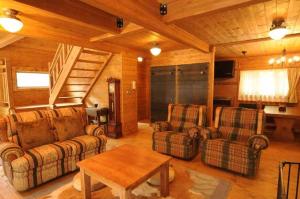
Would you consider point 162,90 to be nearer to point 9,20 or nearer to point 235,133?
point 235,133

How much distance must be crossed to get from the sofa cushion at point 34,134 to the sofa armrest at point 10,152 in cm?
19

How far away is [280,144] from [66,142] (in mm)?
4533

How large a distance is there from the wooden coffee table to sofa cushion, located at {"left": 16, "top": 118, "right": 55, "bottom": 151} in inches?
42.4

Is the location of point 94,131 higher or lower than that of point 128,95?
lower

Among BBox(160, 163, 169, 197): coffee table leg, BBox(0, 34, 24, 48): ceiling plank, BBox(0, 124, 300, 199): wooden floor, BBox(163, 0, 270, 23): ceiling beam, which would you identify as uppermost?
BBox(0, 34, 24, 48): ceiling plank

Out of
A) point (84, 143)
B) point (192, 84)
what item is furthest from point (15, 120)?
point (192, 84)

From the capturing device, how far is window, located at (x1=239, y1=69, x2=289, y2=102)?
5.05 m

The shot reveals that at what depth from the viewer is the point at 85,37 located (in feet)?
12.0

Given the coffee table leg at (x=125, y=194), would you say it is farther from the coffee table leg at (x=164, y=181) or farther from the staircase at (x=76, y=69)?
the staircase at (x=76, y=69)

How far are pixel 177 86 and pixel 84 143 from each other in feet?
10.5

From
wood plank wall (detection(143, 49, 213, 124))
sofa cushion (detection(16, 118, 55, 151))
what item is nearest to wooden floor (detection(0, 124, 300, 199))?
sofa cushion (detection(16, 118, 55, 151))

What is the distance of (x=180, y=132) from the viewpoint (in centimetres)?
344

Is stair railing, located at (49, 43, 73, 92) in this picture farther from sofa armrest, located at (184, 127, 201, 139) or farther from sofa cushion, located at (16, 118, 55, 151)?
sofa armrest, located at (184, 127, 201, 139)

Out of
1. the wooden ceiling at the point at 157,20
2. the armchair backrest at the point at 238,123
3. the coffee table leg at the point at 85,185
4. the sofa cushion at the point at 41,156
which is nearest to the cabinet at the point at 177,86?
the wooden ceiling at the point at 157,20
